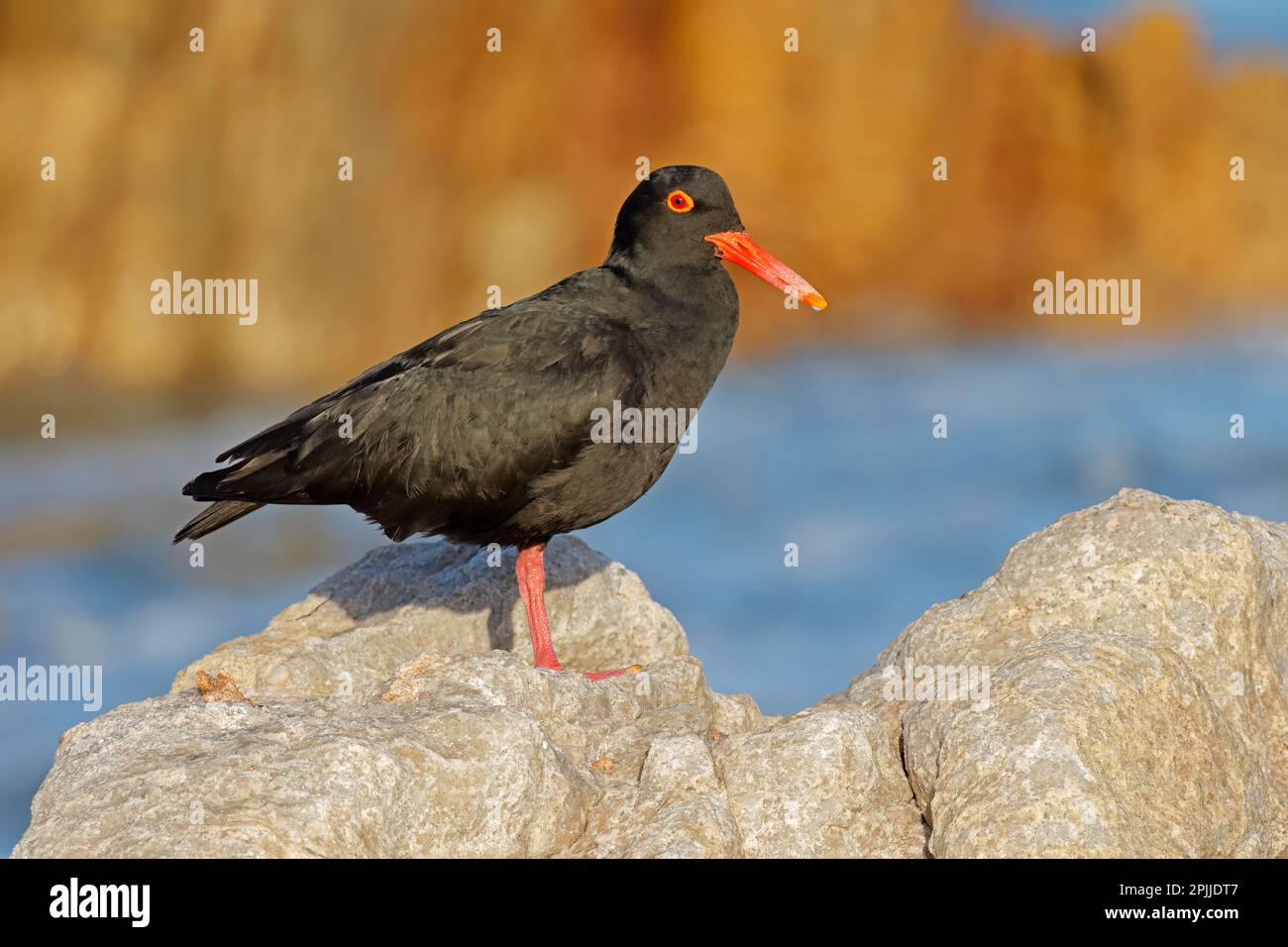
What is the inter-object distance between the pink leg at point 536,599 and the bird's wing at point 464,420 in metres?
0.55

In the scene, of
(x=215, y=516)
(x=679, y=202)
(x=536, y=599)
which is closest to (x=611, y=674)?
(x=536, y=599)

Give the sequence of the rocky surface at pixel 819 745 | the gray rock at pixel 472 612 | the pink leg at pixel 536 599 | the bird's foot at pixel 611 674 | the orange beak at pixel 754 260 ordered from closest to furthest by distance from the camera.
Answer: the rocky surface at pixel 819 745
the bird's foot at pixel 611 674
the pink leg at pixel 536 599
the gray rock at pixel 472 612
the orange beak at pixel 754 260

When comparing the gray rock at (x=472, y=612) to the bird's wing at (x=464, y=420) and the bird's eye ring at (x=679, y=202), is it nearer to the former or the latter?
the bird's wing at (x=464, y=420)

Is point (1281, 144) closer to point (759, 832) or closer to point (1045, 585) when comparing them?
point (1045, 585)

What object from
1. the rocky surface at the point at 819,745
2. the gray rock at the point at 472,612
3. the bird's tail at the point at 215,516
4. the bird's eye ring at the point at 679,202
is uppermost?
the bird's eye ring at the point at 679,202

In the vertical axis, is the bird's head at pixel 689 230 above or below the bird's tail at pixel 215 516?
above

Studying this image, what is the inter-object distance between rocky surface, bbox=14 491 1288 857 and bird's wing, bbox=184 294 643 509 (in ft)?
3.70

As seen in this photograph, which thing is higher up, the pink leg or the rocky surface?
the pink leg

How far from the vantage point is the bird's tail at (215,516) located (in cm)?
893

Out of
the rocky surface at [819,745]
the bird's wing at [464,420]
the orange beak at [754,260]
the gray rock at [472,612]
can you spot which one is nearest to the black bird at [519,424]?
the bird's wing at [464,420]

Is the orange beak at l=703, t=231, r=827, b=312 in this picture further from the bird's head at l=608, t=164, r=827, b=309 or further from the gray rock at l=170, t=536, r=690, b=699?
the gray rock at l=170, t=536, r=690, b=699

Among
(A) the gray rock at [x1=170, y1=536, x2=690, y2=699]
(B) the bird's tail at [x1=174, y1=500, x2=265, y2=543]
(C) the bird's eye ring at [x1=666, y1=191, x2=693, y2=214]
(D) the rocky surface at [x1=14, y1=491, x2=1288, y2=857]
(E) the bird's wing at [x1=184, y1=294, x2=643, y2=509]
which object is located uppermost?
(C) the bird's eye ring at [x1=666, y1=191, x2=693, y2=214]

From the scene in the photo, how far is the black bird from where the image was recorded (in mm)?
8617

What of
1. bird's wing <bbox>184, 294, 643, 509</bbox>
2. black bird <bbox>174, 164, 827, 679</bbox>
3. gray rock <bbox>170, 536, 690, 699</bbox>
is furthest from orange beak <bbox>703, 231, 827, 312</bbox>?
gray rock <bbox>170, 536, 690, 699</bbox>
